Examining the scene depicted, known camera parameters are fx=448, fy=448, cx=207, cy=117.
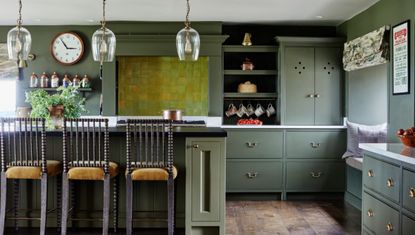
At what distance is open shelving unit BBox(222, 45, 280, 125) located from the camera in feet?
20.5

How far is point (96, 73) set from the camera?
21.2 ft

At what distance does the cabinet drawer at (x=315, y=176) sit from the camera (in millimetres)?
5863

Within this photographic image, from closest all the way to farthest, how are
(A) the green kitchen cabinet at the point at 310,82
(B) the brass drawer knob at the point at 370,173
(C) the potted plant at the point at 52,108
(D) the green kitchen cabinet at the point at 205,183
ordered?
1. (B) the brass drawer knob at the point at 370,173
2. (D) the green kitchen cabinet at the point at 205,183
3. (C) the potted plant at the point at 52,108
4. (A) the green kitchen cabinet at the point at 310,82

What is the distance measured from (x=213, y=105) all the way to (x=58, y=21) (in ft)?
7.96

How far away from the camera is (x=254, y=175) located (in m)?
5.88

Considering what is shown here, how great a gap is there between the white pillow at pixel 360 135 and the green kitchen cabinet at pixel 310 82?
509 millimetres

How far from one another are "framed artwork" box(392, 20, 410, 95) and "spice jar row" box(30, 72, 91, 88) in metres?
4.02

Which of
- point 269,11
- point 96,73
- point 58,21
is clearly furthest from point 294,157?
point 58,21

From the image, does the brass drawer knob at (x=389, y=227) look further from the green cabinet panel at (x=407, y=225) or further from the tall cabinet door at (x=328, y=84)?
the tall cabinet door at (x=328, y=84)

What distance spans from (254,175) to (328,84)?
1601 millimetres

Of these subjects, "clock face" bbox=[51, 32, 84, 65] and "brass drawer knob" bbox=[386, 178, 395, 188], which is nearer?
"brass drawer knob" bbox=[386, 178, 395, 188]

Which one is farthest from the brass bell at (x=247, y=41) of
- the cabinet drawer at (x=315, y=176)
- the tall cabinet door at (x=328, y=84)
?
the cabinet drawer at (x=315, y=176)

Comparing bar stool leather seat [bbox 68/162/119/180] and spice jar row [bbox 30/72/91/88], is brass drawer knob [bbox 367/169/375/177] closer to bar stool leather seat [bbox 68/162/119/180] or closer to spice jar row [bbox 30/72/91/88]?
bar stool leather seat [bbox 68/162/119/180]

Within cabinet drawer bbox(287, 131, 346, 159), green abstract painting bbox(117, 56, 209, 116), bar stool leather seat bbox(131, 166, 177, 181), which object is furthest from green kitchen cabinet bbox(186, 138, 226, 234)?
green abstract painting bbox(117, 56, 209, 116)
